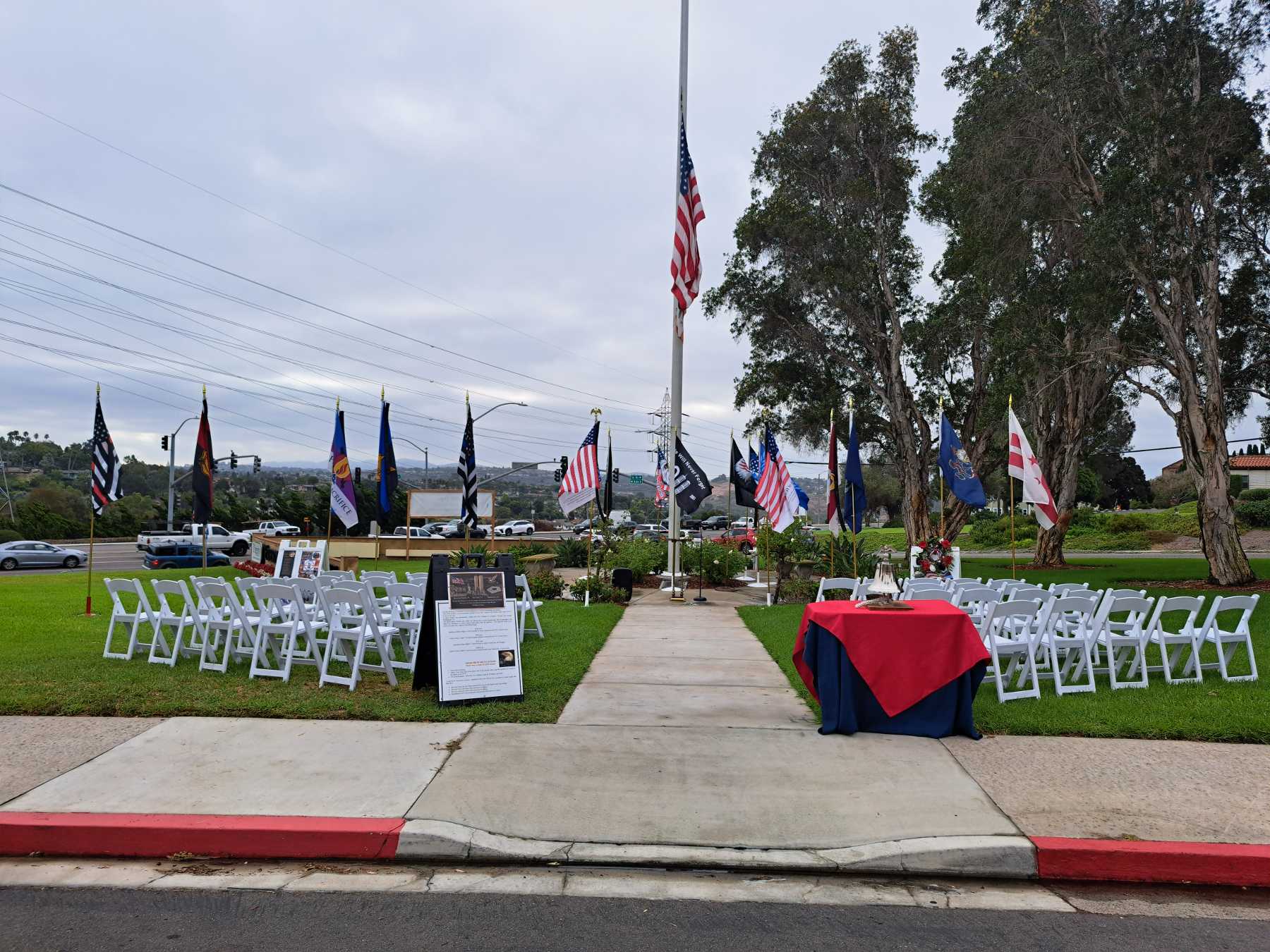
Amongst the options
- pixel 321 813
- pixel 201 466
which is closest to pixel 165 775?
pixel 321 813

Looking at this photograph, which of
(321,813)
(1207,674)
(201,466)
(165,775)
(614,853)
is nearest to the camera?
(614,853)

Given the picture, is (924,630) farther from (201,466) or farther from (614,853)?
(201,466)

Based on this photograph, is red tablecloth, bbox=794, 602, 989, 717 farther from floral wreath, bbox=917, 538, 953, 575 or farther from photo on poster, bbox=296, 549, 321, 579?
photo on poster, bbox=296, 549, 321, 579

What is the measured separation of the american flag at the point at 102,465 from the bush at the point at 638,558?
443 inches

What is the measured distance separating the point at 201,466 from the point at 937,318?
24.6 metres

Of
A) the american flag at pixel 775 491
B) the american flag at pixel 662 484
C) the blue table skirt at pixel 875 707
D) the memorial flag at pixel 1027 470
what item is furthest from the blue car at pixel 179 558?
the blue table skirt at pixel 875 707

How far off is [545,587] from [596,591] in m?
1.33

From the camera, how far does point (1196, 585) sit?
72.0 feet

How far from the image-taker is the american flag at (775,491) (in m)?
17.5

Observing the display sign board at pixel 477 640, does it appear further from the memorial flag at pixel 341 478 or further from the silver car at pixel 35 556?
the silver car at pixel 35 556

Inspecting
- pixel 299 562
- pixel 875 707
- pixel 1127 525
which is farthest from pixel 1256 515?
pixel 299 562

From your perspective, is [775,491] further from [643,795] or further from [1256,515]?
[1256,515]

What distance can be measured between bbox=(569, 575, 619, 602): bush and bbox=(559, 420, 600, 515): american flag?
1.57 metres

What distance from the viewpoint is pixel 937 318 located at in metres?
30.9
